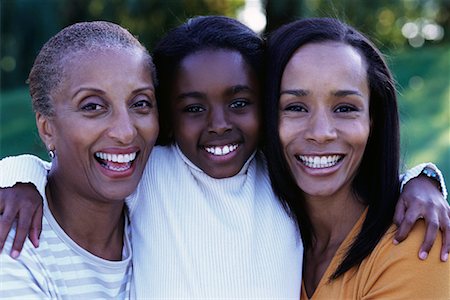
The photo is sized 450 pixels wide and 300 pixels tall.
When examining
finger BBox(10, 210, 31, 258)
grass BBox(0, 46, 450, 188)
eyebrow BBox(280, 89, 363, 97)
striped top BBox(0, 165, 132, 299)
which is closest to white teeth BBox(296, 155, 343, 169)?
eyebrow BBox(280, 89, 363, 97)

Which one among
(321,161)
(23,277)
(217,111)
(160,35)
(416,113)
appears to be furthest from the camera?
(416,113)

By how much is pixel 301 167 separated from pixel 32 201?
112 cm

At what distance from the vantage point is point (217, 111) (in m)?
Answer: 3.09

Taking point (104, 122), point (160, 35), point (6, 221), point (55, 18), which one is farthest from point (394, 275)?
point (55, 18)

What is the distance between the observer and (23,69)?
11586mm

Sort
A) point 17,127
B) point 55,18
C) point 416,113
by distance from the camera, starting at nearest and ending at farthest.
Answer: point 17,127, point 416,113, point 55,18

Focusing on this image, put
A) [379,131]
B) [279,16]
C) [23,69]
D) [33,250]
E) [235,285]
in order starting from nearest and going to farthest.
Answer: [33,250] < [235,285] < [379,131] < [279,16] < [23,69]

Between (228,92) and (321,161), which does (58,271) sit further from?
(321,161)

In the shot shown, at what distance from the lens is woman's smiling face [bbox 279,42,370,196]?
2.94m

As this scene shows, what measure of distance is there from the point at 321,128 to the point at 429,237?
0.60 metres

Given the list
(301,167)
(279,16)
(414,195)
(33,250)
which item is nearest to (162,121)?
(301,167)

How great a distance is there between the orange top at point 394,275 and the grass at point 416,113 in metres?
4.63

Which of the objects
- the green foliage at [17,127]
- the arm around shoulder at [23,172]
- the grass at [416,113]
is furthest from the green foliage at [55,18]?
the arm around shoulder at [23,172]

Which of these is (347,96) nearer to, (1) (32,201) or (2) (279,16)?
(1) (32,201)
